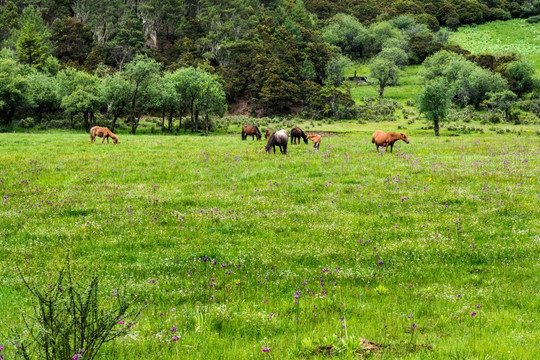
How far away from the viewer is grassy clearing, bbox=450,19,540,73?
458 feet

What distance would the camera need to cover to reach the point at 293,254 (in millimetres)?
9984

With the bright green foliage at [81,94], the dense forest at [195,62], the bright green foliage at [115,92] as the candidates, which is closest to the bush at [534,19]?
the dense forest at [195,62]

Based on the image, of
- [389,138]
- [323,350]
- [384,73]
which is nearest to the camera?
[323,350]

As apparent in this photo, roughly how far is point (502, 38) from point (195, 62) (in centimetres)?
13775

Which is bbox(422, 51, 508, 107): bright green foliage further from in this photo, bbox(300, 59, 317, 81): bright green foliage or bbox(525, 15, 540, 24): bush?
bbox(525, 15, 540, 24): bush

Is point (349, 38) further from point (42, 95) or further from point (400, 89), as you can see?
point (42, 95)

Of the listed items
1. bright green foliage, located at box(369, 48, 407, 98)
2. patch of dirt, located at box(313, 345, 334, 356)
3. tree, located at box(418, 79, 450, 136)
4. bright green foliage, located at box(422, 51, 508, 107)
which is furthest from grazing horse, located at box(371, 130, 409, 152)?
bright green foliage, located at box(369, 48, 407, 98)

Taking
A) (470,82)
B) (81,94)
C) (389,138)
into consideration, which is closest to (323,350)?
(389,138)

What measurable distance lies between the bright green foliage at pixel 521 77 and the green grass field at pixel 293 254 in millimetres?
99509

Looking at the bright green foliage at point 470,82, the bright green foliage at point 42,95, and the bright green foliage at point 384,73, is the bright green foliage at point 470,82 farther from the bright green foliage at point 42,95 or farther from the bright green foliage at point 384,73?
the bright green foliage at point 42,95

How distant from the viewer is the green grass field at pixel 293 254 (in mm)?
5668

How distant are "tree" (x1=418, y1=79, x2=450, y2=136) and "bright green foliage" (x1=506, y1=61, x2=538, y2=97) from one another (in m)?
63.2

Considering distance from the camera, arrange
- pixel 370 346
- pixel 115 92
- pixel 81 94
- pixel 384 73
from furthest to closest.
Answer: pixel 384 73
pixel 115 92
pixel 81 94
pixel 370 346

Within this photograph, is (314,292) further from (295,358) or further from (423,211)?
(423,211)
